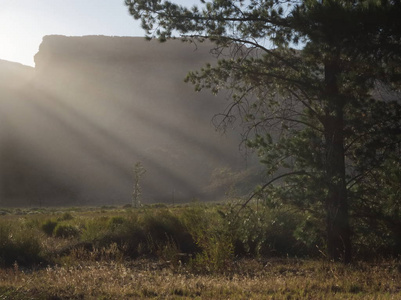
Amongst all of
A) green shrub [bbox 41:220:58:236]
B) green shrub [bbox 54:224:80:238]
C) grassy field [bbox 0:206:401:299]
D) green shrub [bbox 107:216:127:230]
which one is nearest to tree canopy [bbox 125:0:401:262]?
grassy field [bbox 0:206:401:299]

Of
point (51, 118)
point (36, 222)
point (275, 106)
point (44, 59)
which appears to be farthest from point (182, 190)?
point (275, 106)

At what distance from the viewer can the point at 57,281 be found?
26.2 feet

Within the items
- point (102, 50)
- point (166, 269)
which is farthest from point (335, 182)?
point (102, 50)

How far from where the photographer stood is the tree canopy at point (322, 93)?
28.0 feet

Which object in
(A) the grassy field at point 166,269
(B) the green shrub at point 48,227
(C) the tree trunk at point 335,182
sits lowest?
(B) the green shrub at point 48,227

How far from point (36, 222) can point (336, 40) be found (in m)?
14.1

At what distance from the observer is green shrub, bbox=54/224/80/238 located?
15.5m

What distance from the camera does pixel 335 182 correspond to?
9672 mm

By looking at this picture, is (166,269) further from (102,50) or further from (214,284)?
(102,50)

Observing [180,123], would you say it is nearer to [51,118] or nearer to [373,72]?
[51,118]

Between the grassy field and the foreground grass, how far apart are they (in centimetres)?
2

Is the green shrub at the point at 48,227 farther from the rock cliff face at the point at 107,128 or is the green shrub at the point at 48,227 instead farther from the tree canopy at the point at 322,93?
the rock cliff face at the point at 107,128

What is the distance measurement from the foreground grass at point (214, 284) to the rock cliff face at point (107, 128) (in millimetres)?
67269

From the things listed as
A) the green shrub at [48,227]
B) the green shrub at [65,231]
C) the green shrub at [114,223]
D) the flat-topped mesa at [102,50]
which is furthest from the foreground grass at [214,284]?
the flat-topped mesa at [102,50]
